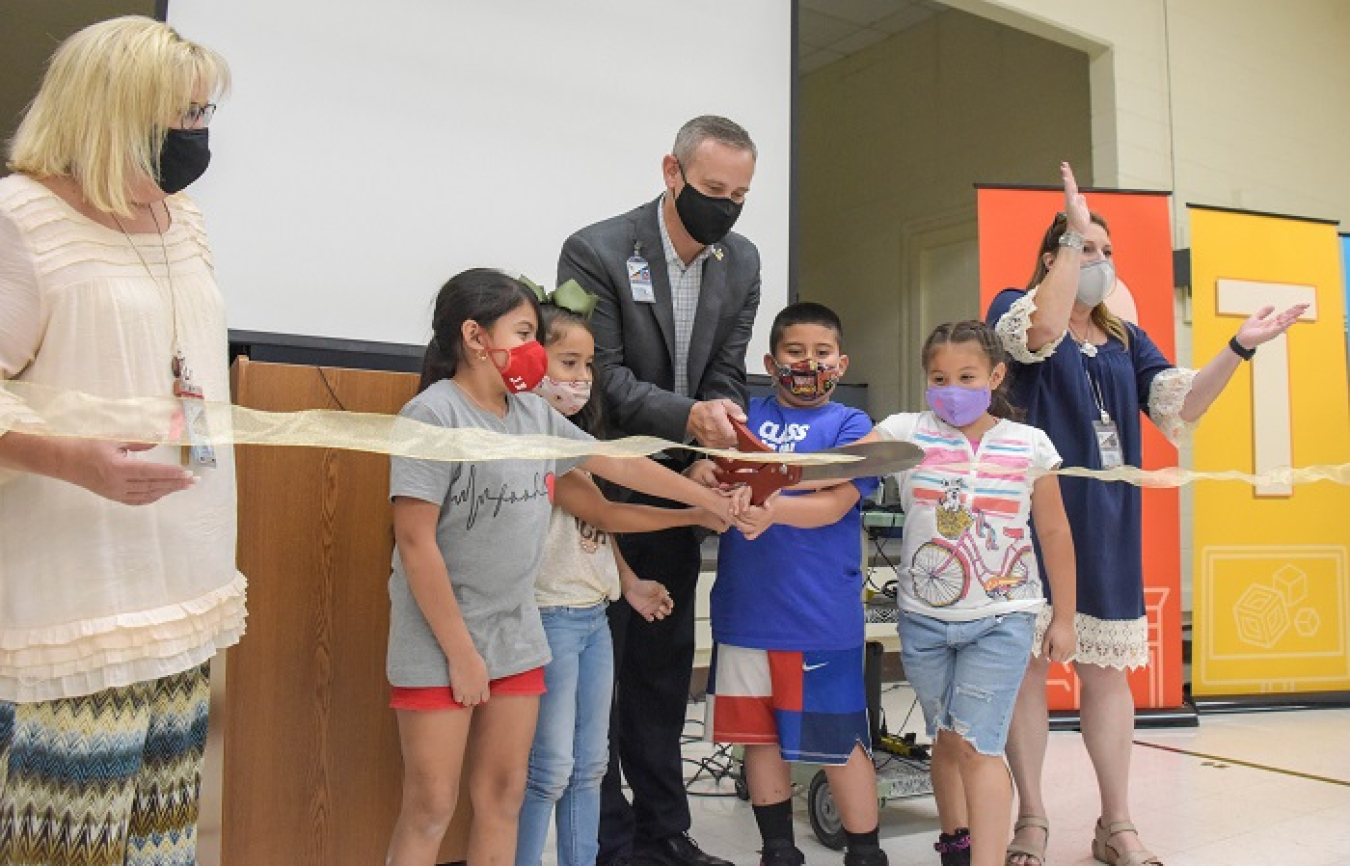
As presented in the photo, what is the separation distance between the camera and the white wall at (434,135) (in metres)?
3.43

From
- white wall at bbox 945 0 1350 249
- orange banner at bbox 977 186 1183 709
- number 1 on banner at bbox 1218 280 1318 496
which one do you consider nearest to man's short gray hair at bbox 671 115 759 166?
orange banner at bbox 977 186 1183 709

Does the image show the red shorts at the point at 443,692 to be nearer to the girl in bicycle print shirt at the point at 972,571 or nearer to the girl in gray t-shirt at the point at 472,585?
the girl in gray t-shirt at the point at 472,585

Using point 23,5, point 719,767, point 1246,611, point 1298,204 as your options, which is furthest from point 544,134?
point 1298,204

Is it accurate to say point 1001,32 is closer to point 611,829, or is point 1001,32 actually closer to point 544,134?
point 544,134

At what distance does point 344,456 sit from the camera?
2.19 metres

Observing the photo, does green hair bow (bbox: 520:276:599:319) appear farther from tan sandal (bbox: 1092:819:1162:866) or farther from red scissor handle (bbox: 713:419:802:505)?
tan sandal (bbox: 1092:819:1162:866)

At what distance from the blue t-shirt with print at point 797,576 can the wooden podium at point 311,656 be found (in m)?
0.75

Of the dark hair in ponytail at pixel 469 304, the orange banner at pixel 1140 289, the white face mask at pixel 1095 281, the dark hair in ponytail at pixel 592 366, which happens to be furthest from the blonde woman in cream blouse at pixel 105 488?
the orange banner at pixel 1140 289

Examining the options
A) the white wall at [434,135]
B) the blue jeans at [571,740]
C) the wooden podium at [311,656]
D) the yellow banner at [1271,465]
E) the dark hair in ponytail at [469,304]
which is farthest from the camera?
the yellow banner at [1271,465]

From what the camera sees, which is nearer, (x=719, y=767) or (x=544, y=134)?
(x=719, y=767)

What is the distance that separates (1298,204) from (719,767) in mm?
5681

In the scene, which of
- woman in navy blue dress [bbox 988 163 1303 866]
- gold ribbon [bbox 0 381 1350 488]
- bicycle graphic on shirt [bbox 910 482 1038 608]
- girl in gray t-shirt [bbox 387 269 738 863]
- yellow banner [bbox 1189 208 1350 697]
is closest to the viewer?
gold ribbon [bbox 0 381 1350 488]

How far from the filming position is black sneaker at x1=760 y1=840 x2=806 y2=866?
2.29 metres

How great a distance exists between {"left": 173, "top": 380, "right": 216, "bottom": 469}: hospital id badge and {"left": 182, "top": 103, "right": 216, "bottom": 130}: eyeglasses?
355mm
